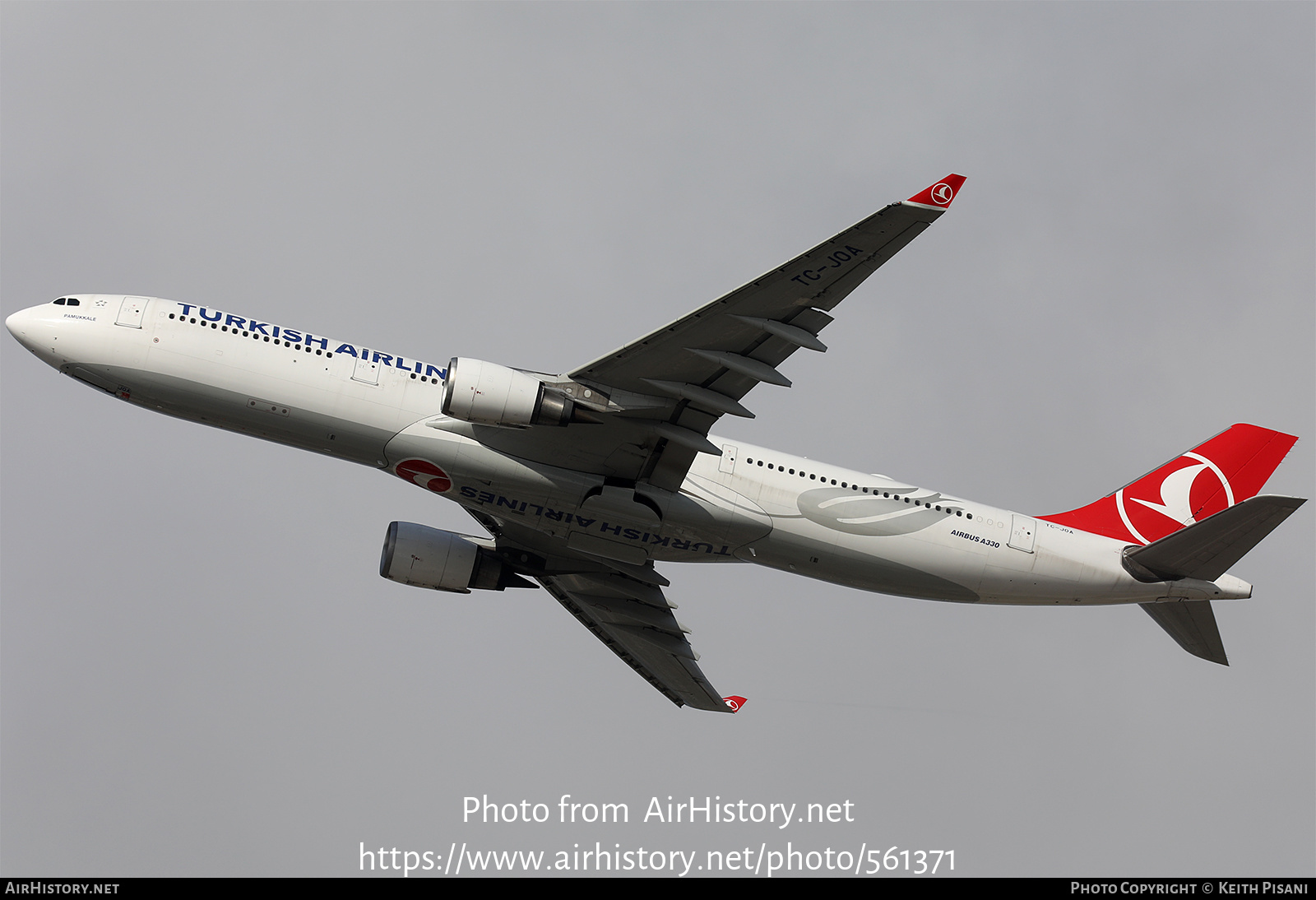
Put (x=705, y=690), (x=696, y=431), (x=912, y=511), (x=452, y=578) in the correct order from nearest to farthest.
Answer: (x=696, y=431), (x=912, y=511), (x=452, y=578), (x=705, y=690)

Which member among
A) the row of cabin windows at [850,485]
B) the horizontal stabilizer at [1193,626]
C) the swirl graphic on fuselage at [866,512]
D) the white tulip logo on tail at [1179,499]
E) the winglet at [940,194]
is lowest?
the horizontal stabilizer at [1193,626]

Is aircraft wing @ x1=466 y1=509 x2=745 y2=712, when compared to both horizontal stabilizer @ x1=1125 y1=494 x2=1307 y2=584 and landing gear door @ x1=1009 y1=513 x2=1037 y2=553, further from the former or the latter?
horizontal stabilizer @ x1=1125 y1=494 x2=1307 y2=584

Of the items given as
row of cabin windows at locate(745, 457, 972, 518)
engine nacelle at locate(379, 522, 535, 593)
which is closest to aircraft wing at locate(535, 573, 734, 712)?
engine nacelle at locate(379, 522, 535, 593)

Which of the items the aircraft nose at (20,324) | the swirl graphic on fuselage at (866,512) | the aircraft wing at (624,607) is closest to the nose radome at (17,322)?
the aircraft nose at (20,324)

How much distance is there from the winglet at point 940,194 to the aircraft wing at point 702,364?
0.02m

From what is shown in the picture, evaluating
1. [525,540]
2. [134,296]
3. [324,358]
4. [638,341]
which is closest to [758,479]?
[638,341]

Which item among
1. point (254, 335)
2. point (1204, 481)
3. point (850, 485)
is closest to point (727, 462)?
point (850, 485)

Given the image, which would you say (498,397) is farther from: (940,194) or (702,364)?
(940,194)

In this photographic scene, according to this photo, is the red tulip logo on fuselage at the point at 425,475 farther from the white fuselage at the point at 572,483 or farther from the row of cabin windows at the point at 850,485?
the row of cabin windows at the point at 850,485

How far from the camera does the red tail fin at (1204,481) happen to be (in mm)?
38125

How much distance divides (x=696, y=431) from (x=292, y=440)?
10394mm

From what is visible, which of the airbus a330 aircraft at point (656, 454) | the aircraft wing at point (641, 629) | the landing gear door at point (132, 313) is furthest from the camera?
the aircraft wing at point (641, 629)

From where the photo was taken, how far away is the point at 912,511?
34312 millimetres

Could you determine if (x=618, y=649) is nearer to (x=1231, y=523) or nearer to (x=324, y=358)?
(x=324, y=358)
